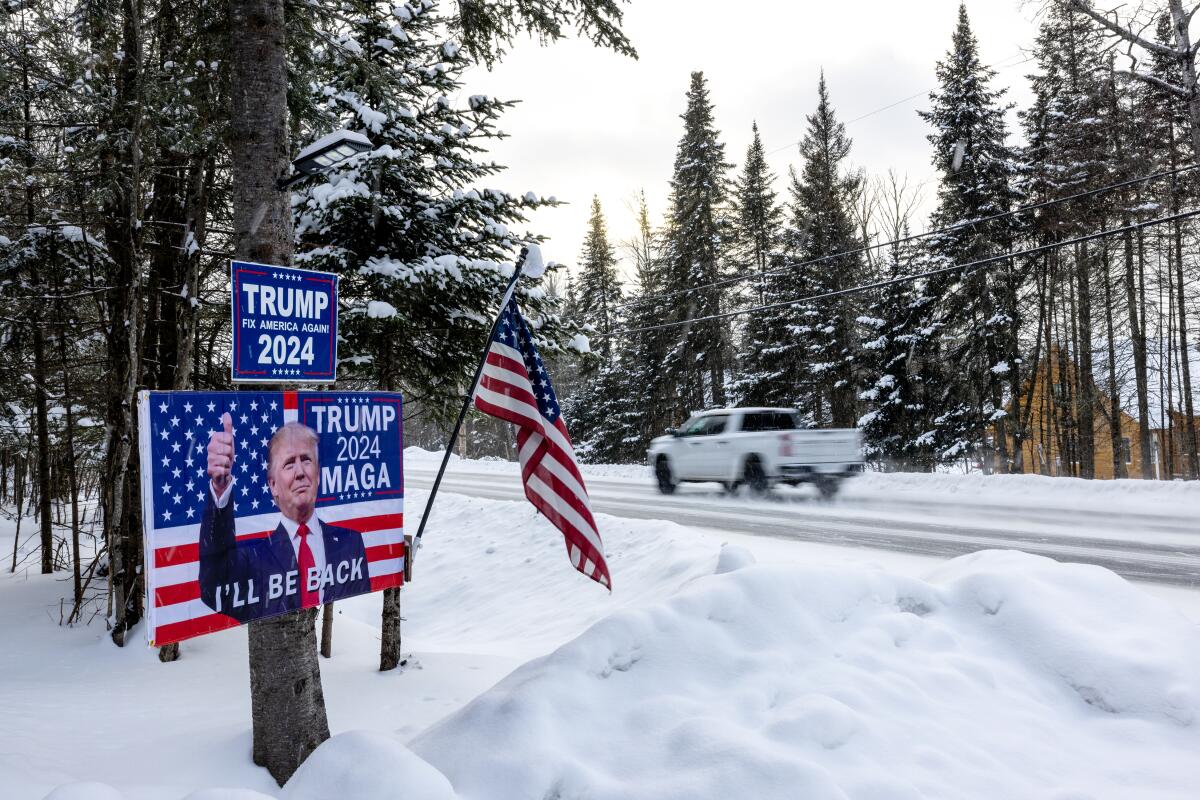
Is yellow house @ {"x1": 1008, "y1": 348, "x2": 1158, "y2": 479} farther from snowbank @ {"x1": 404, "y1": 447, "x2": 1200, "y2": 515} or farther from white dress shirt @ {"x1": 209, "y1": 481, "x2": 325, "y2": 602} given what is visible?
white dress shirt @ {"x1": 209, "y1": 481, "x2": 325, "y2": 602}

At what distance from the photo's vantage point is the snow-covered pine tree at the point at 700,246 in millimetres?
30312

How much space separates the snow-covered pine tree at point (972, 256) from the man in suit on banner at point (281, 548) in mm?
24002

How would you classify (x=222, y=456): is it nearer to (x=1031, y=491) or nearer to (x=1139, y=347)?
(x=1031, y=491)

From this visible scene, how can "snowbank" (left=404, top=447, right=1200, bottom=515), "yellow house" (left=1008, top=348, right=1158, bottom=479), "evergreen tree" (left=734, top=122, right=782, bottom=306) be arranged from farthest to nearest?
"evergreen tree" (left=734, top=122, right=782, bottom=306) < "yellow house" (left=1008, top=348, right=1158, bottom=479) < "snowbank" (left=404, top=447, right=1200, bottom=515)

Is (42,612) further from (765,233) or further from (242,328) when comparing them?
(765,233)

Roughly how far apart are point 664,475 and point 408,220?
10.9 meters

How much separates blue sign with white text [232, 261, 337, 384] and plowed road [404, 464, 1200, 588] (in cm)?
787

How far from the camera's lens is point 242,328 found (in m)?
Answer: 3.47

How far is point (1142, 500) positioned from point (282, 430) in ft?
49.1

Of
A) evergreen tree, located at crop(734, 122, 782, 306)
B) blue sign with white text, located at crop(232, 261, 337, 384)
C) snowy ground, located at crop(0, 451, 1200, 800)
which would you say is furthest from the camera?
evergreen tree, located at crop(734, 122, 782, 306)

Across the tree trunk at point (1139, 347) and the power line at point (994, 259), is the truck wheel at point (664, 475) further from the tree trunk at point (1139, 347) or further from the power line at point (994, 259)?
the tree trunk at point (1139, 347)

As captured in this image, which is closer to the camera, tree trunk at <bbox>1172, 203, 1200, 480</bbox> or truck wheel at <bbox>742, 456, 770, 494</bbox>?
truck wheel at <bbox>742, 456, 770, 494</bbox>


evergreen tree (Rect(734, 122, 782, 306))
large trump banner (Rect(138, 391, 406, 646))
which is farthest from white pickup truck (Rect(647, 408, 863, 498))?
evergreen tree (Rect(734, 122, 782, 306))

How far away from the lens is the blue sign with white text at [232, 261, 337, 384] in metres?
3.49
